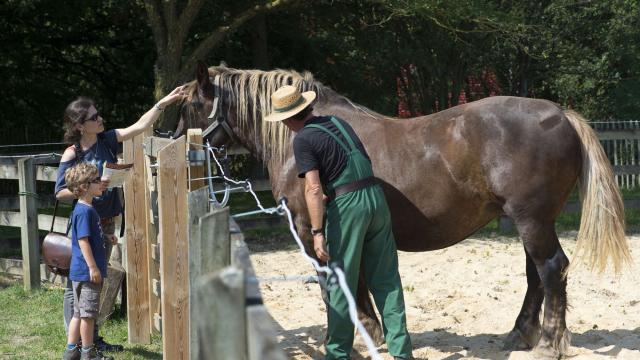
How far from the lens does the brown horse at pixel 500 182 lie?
5176 millimetres

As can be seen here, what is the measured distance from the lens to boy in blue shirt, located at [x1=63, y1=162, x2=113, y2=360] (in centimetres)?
454

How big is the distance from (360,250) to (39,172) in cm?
470

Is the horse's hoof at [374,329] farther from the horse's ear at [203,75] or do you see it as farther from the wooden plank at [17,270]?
the wooden plank at [17,270]

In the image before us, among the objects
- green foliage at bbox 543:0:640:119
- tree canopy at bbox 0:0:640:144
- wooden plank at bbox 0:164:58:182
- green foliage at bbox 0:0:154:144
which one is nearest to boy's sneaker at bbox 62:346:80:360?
wooden plank at bbox 0:164:58:182

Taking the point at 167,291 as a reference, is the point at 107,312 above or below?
below

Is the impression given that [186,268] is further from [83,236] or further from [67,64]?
[67,64]

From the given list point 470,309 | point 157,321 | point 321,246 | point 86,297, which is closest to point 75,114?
point 86,297

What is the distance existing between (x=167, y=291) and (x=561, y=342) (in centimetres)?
273

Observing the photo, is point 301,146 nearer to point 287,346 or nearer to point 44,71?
point 287,346

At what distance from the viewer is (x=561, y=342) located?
5.28 m

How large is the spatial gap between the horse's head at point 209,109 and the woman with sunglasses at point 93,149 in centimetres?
46

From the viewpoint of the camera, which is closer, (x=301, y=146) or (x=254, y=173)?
(x=301, y=146)

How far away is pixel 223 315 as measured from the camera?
1.73m

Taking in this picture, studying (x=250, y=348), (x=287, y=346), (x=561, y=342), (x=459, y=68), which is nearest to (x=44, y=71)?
(x=459, y=68)
